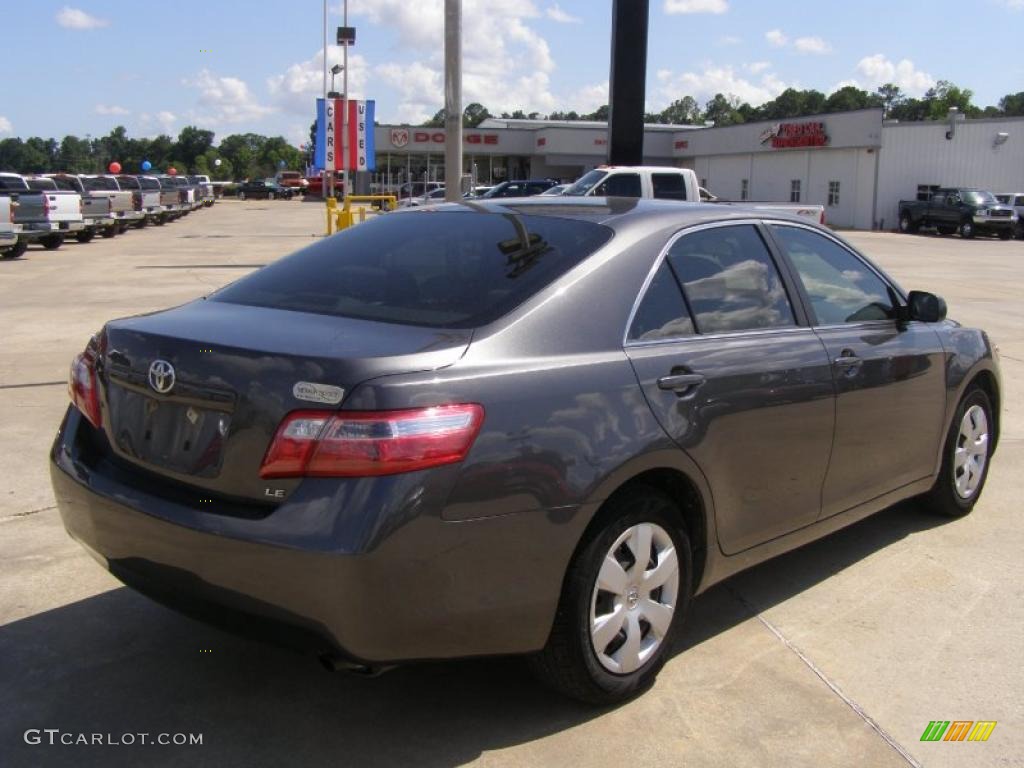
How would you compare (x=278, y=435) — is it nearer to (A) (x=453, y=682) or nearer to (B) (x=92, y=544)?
(B) (x=92, y=544)

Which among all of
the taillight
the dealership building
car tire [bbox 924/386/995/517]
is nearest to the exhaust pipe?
the taillight

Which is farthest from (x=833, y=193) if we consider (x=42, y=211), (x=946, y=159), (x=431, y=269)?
(x=431, y=269)

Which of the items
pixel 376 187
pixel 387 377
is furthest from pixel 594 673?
pixel 376 187

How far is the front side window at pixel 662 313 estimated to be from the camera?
348 centimetres

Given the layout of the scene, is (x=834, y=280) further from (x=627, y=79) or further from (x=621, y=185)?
(x=627, y=79)

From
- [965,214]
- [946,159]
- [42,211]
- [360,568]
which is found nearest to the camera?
[360,568]

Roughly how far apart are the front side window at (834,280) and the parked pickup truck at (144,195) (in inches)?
1278

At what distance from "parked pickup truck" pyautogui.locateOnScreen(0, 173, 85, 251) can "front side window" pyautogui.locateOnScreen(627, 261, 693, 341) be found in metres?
21.9

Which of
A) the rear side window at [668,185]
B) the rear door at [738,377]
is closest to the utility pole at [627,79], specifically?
the rear side window at [668,185]

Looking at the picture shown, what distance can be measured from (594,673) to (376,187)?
2766 inches

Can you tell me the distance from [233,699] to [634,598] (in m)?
1.39

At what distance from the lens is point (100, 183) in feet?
106

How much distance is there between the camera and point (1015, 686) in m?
3.61

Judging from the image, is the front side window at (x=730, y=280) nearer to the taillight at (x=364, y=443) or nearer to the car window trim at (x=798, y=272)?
the car window trim at (x=798, y=272)
